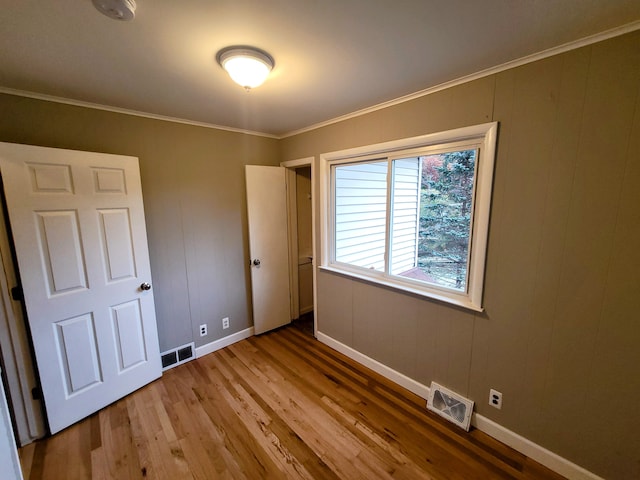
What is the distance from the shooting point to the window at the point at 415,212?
1.74 meters

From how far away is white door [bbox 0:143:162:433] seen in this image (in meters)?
1.71

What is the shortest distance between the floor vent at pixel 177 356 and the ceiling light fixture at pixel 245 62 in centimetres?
247

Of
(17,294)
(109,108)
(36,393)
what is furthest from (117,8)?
(36,393)

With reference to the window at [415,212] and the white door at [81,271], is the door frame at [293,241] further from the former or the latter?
the white door at [81,271]

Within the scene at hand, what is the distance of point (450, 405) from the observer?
1924 mm

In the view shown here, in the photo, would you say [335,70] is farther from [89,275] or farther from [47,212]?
[89,275]

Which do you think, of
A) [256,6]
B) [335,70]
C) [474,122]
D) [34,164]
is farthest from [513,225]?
[34,164]

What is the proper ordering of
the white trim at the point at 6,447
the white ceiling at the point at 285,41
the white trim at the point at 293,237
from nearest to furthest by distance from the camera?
the white trim at the point at 6,447, the white ceiling at the point at 285,41, the white trim at the point at 293,237

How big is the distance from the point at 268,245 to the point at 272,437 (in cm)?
187

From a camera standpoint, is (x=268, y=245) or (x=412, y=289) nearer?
(x=412, y=289)

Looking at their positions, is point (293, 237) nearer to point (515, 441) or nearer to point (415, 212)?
point (415, 212)

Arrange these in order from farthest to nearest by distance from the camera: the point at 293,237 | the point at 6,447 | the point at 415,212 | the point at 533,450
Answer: the point at 293,237
the point at 415,212
the point at 533,450
the point at 6,447

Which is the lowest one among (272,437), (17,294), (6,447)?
(272,437)

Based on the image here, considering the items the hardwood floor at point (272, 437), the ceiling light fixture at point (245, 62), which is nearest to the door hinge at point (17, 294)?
the hardwood floor at point (272, 437)
